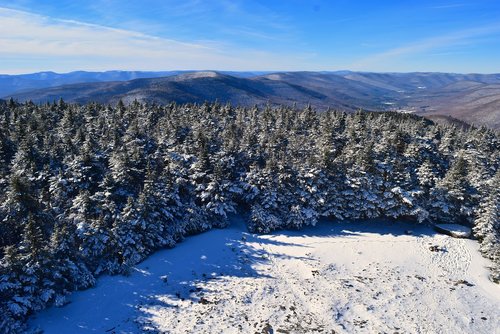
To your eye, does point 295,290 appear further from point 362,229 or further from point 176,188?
point 176,188

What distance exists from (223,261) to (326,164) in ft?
69.8

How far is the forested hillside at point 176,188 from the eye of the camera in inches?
1211

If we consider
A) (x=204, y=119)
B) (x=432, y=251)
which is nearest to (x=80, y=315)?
(x=432, y=251)

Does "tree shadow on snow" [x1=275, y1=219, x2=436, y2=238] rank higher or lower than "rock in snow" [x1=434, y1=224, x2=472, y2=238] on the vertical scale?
lower

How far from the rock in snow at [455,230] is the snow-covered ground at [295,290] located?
53.5 inches

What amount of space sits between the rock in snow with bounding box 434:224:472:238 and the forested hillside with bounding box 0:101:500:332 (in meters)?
1.43

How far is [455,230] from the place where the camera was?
1761 inches

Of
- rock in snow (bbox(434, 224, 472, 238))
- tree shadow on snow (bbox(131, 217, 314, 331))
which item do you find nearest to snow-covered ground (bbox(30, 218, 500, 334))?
tree shadow on snow (bbox(131, 217, 314, 331))

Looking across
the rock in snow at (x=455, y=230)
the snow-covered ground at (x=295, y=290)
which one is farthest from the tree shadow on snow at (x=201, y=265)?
the rock in snow at (x=455, y=230)

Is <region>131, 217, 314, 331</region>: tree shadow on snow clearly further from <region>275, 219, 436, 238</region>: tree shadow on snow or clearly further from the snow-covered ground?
<region>275, 219, 436, 238</region>: tree shadow on snow

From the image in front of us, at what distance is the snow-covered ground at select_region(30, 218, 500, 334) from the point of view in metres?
27.4

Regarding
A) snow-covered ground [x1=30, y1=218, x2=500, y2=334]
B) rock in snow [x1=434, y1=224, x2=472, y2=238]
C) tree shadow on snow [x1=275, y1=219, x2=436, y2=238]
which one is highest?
rock in snow [x1=434, y1=224, x2=472, y2=238]

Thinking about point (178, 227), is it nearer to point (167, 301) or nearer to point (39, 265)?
point (167, 301)

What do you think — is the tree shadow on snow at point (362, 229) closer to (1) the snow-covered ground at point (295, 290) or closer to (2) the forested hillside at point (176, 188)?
(1) the snow-covered ground at point (295, 290)
